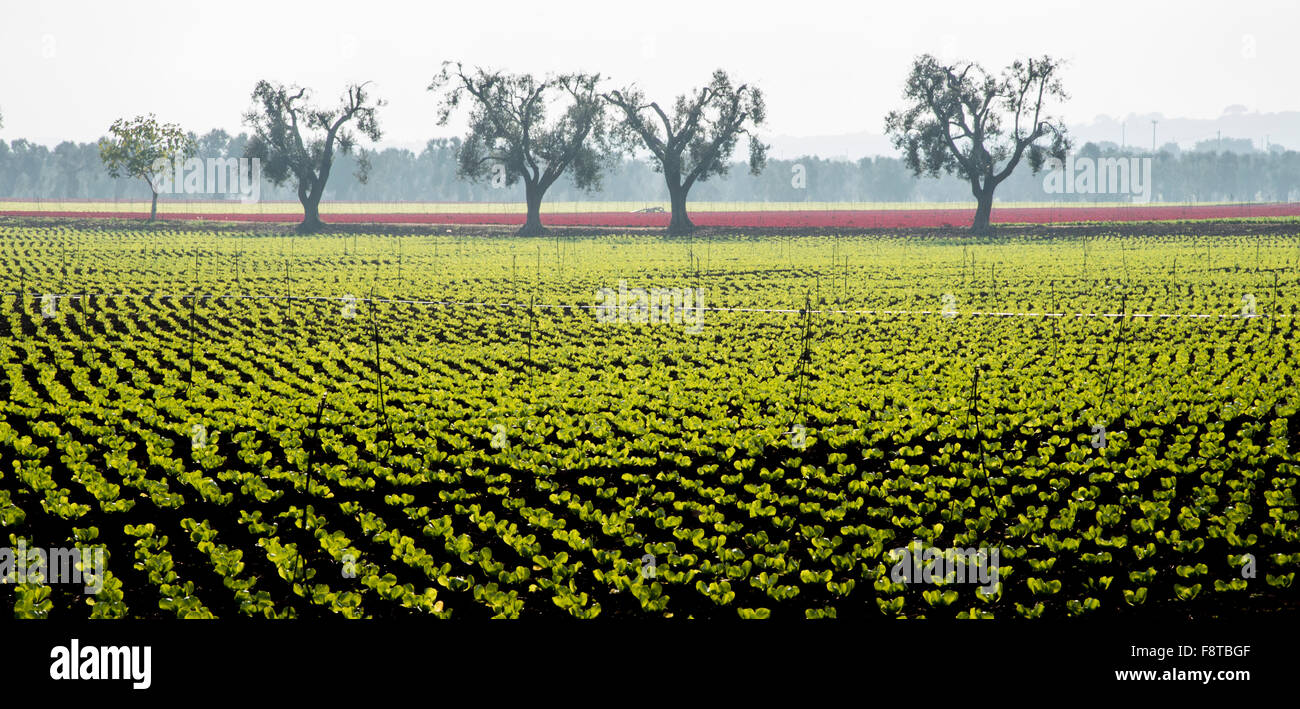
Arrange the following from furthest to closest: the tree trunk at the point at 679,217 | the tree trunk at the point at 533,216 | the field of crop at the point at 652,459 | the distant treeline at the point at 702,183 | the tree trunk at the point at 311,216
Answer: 1. the distant treeline at the point at 702,183
2. the tree trunk at the point at 311,216
3. the tree trunk at the point at 533,216
4. the tree trunk at the point at 679,217
5. the field of crop at the point at 652,459

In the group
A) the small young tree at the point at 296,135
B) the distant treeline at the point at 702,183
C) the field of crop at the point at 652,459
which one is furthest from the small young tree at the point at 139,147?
the distant treeline at the point at 702,183

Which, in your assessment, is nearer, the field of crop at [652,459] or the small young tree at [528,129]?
the field of crop at [652,459]

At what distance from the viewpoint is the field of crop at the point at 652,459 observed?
6656 millimetres

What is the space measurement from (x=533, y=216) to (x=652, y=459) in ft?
148

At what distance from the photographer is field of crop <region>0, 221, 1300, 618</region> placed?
21.8ft

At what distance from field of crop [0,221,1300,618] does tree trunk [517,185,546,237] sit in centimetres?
3202

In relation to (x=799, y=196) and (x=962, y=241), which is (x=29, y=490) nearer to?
(x=962, y=241)

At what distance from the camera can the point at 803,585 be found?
6781mm

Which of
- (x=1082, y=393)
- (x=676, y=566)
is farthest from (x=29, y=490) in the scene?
(x=1082, y=393)

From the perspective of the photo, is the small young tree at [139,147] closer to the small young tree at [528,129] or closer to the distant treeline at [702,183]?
the small young tree at [528,129]

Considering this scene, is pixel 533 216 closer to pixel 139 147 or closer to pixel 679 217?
pixel 679 217

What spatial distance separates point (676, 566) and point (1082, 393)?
23.0 feet

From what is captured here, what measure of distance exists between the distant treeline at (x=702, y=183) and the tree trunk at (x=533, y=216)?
7684 cm

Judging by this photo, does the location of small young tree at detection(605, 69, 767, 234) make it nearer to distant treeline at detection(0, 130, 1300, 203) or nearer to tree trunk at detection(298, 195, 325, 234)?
tree trunk at detection(298, 195, 325, 234)
